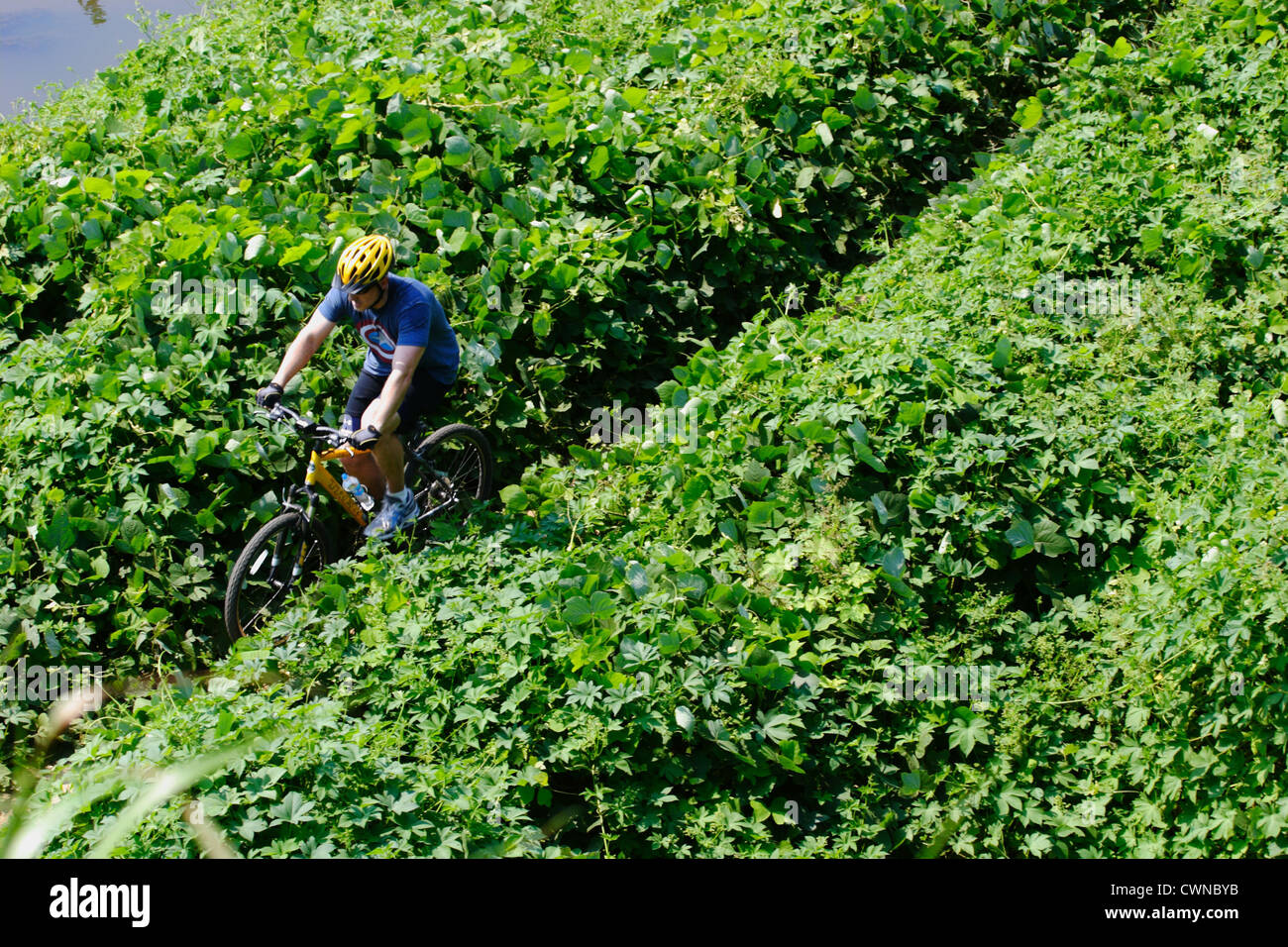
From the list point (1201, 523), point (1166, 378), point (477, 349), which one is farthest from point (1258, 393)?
point (477, 349)

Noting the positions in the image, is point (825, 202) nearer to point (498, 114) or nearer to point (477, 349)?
point (498, 114)

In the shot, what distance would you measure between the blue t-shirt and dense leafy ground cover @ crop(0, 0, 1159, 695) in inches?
24.0

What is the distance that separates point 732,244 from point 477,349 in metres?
2.08

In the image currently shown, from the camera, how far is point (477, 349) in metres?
6.16

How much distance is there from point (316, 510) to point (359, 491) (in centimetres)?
32

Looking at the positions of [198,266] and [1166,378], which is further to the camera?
[198,266]

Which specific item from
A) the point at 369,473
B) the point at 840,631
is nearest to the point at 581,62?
the point at 369,473

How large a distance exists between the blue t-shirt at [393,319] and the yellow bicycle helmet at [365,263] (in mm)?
176

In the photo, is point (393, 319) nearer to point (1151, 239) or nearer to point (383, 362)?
point (383, 362)

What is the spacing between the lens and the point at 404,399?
18.6ft

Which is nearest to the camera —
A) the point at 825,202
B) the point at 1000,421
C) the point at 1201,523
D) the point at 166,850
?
the point at 166,850

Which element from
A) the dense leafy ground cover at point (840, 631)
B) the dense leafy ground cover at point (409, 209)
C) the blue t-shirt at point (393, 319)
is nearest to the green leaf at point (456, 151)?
the dense leafy ground cover at point (409, 209)

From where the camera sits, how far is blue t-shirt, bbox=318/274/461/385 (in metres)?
5.31

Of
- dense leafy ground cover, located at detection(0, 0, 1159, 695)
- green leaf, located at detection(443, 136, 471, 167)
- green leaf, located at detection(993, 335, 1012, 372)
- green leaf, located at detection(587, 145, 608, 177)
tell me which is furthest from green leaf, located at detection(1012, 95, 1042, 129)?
green leaf, located at detection(443, 136, 471, 167)
